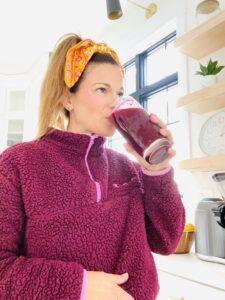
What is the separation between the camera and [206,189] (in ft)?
5.84

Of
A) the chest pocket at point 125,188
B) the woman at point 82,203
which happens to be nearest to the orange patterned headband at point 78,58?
the woman at point 82,203

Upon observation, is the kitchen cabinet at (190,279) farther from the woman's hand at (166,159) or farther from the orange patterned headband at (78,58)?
the orange patterned headband at (78,58)

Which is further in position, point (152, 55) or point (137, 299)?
point (152, 55)

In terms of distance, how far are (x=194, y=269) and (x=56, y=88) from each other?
35.7 inches

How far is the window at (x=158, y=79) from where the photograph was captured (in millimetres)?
2588

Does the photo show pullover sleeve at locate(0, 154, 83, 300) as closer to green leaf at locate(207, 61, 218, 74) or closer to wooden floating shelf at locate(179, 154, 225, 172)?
wooden floating shelf at locate(179, 154, 225, 172)

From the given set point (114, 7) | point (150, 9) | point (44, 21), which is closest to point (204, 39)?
point (114, 7)

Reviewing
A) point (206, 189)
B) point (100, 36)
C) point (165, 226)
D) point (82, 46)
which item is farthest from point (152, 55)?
point (165, 226)

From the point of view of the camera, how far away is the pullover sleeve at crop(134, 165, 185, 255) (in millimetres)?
699

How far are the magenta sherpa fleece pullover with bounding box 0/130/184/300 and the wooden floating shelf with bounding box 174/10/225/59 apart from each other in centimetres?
123

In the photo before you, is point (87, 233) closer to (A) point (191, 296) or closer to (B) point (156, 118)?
(B) point (156, 118)

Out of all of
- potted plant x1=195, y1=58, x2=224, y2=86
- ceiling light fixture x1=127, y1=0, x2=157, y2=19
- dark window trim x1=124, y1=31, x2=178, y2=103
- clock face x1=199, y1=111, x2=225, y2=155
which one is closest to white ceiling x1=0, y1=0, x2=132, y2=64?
ceiling light fixture x1=127, y1=0, x2=157, y2=19

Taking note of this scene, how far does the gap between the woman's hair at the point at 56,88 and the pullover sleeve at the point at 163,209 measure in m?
0.31

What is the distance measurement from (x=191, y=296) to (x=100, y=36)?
10.0 feet
